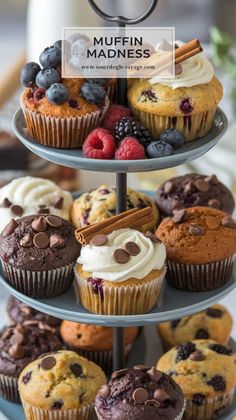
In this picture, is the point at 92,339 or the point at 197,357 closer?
the point at 197,357

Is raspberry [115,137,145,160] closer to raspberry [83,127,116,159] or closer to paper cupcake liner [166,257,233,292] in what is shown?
raspberry [83,127,116,159]

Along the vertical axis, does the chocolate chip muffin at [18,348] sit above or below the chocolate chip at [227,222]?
below

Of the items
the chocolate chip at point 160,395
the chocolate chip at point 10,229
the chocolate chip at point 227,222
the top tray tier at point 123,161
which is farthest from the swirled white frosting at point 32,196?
the chocolate chip at point 160,395

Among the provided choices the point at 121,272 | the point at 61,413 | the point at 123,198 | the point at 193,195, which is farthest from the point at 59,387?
the point at 193,195

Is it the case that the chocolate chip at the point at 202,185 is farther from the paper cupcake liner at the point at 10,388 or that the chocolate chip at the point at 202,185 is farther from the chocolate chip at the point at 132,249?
the paper cupcake liner at the point at 10,388

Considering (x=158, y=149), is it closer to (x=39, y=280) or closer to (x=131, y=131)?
(x=131, y=131)
